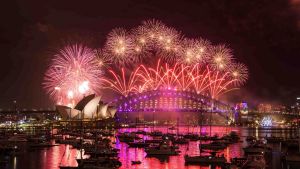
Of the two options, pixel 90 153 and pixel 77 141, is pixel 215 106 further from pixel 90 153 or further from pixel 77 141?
pixel 90 153

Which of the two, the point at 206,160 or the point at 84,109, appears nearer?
the point at 206,160

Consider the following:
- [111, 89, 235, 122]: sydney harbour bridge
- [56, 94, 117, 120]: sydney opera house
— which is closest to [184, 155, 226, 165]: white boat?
[56, 94, 117, 120]: sydney opera house

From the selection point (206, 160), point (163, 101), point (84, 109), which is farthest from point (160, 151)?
point (163, 101)

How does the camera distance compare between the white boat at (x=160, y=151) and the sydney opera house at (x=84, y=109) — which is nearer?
the white boat at (x=160, y=151)

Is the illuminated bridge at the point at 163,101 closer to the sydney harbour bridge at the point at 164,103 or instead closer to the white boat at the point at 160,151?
the sydney harbour bridge at the point at 164,103

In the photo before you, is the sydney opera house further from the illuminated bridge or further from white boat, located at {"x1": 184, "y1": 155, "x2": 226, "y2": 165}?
white boat, located at {"x1": 184, "y1": 155, "x2": 226, "y2": 165}

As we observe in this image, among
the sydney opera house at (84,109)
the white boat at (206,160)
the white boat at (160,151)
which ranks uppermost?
the sydney opera house at (84,109)

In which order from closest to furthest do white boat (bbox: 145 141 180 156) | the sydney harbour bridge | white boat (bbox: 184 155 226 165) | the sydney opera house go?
white boat (bbox: 184 155 226 165), white boat (bbox: 145 141 180 156), the sydney opera house, the sydney harbour bridge

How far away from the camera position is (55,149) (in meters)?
61.4

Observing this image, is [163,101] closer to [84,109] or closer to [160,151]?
[84,109]

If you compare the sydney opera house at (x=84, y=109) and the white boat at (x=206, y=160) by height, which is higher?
the sydney opera house at (x=84, y=109)

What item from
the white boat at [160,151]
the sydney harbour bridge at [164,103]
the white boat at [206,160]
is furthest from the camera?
the sydney harbour bridge at [164,103]

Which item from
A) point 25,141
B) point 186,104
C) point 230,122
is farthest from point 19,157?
point 230,122

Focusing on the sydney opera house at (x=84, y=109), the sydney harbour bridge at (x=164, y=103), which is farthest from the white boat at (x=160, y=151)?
the sydney harbour bridge at (x=164, y=103)
